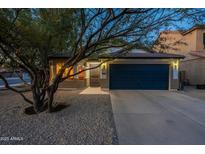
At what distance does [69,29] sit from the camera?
197 inches

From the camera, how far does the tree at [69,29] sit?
15.4 ft

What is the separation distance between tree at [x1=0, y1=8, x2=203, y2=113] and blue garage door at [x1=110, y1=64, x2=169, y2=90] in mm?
6737

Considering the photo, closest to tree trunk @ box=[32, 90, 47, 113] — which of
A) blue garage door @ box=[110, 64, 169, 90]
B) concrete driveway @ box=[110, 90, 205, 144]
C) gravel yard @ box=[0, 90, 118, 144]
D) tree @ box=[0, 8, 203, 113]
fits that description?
tree @ box=[0, 8, 203, 113]

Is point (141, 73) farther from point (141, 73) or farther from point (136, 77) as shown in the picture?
point (136, 77)

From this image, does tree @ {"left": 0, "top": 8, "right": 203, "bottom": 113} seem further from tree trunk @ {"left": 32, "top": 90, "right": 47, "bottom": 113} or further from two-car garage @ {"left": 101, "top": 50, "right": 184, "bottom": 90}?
two-car garage @ {"left": 101, "top": 50, "right": 184, "bottom": 90}

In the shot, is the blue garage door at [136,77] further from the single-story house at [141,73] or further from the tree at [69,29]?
the tree at [69,29]

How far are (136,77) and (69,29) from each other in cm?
944

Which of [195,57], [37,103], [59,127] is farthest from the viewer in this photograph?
[195,57]

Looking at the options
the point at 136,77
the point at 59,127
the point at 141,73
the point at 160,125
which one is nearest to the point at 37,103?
the point at 59,127

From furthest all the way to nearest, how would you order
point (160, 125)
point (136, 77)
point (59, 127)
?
point (136, 77) < point (160, 125) < point (59, 127)

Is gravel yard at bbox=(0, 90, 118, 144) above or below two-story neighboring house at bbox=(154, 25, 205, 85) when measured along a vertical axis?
below

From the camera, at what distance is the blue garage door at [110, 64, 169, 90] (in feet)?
44.2

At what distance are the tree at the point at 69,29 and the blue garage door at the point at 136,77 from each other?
22.1ft

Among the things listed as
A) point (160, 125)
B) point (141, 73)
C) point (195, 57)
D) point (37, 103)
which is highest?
point (195, 57)
